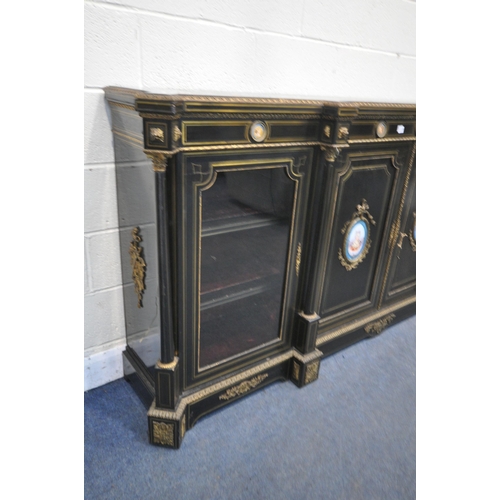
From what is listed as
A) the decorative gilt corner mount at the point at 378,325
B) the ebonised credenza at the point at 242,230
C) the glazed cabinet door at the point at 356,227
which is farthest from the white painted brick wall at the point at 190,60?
the decorative gilt corner mount at the point at 378,325

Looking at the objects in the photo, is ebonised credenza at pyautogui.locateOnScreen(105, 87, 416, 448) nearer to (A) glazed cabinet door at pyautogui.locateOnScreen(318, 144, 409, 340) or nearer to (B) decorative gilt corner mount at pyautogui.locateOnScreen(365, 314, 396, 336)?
(A) glazed cabinet door at pyautogui.locateOnScreen(318, 144, 409, 340)

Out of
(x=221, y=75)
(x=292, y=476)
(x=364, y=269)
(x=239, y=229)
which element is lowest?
(x=292, y=476)

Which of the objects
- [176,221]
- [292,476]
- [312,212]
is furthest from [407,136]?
[292,476]

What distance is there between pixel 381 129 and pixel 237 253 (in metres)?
0.76

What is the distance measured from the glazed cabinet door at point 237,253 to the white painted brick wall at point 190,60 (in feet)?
1.39

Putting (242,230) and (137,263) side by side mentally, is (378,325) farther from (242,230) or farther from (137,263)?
(137,263)

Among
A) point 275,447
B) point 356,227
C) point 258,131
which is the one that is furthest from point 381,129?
point 275,447

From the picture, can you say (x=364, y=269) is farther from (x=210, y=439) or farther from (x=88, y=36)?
(x=88, y=36)

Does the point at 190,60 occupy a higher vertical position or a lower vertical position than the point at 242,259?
higher

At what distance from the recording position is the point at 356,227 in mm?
1716

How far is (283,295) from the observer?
1597 millimetres

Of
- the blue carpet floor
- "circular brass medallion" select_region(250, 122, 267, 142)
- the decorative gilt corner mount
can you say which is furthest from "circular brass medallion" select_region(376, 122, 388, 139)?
the blue carpet floor

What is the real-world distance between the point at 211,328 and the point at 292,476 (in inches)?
21.9

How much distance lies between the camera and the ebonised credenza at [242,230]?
3.82 feet
